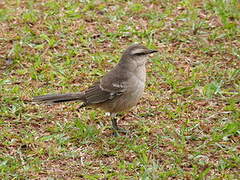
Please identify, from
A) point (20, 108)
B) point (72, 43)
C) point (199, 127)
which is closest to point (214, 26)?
point (72, 43)

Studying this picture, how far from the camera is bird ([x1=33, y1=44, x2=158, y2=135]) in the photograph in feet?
25.6

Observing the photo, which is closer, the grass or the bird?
the grass

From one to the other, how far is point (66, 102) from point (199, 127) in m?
2.30

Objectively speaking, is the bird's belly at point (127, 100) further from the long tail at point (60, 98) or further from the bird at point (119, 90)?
the long tail at point (60, 98)

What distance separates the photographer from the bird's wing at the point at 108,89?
25.9 ft

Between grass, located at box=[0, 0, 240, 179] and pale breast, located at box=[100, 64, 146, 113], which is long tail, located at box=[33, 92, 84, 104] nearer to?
grass, located at box=[0, 0, 240, 179]

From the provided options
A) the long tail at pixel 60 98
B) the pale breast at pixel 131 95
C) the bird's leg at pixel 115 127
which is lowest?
the bird's leg at pixel 115 127

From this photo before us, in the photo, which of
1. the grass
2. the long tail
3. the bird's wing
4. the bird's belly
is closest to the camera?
the grass

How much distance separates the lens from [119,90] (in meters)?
7.88

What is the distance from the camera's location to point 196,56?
10375 millimetres

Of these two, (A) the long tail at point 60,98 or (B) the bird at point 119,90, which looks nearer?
(B) the bird at point 119,90

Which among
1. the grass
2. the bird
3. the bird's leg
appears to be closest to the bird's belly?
the bird

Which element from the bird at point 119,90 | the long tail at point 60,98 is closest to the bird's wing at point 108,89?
the bird at point 119,90

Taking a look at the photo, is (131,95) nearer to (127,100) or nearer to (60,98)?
(127,100)
